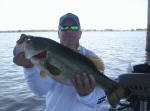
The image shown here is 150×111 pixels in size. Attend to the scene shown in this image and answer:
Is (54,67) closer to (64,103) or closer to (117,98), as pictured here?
(64,103)

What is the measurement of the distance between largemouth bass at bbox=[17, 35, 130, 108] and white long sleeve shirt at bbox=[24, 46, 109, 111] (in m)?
0.25

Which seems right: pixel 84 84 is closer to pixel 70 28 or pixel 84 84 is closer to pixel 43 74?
pixel 43 74

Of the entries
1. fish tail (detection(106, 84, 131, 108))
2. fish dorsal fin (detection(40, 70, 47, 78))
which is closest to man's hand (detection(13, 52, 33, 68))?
fish dorsal fin (detection(40, 70, 47, 78))

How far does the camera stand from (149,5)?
21.4 m

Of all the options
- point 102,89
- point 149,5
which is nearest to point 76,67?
point 102,89

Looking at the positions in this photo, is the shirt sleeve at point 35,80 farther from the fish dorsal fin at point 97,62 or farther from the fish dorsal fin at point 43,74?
the fish dorsal fin at point 97,62

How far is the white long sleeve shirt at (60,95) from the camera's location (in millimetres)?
3145

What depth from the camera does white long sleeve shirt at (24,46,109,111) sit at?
124 inches

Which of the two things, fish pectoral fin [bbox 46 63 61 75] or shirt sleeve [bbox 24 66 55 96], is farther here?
shirt sleeve [bbox 24 66 55 96]

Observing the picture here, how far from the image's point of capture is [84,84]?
293cm

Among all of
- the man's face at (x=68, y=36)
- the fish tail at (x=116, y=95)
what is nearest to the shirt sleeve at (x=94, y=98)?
the fish tail at (x=116, y=95)

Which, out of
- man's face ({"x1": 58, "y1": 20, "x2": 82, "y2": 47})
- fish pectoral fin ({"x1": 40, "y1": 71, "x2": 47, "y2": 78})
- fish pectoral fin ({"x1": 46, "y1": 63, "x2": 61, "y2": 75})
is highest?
man's face ({"x1": 58, "y1": 20, "x2": 82, "y2": 47})

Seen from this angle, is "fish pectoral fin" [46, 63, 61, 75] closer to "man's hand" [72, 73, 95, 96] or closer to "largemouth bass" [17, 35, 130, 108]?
"largemouth bass" [17, 35, 130, 108]

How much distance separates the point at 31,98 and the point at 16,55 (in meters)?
7.55
